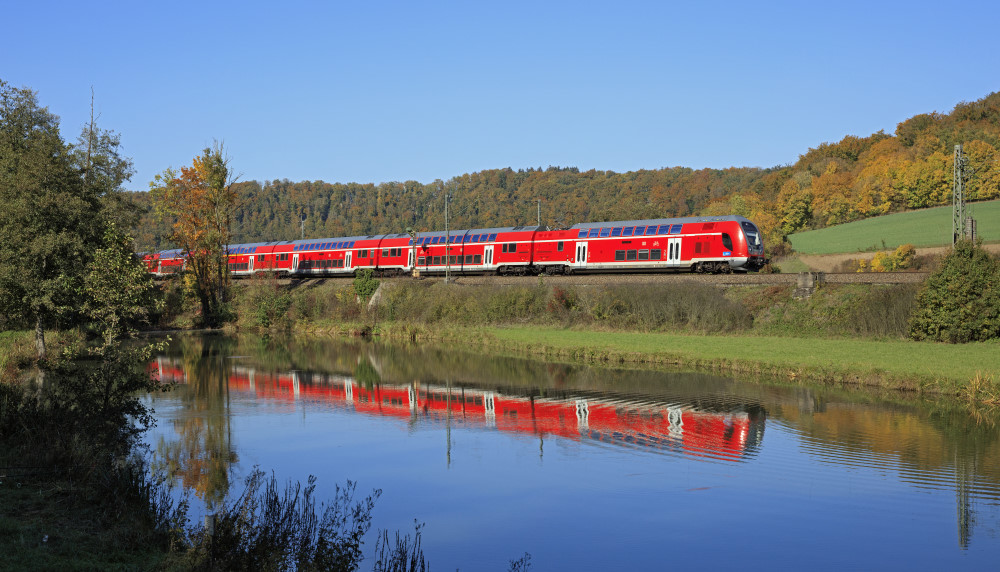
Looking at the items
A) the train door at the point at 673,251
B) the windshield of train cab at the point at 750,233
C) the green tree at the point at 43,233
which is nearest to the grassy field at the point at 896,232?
the windshield of train cab at the point at 750,233

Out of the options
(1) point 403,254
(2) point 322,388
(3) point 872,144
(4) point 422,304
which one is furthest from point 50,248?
(3) point 872,144

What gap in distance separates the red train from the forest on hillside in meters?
3.08

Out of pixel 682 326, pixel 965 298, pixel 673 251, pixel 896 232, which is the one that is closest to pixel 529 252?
pixel 673 251

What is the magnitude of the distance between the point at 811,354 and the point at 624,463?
1687 cm

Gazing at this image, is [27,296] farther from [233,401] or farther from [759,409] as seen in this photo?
[759,409]

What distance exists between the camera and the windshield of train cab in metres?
44.2

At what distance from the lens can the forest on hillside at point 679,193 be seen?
272 feet

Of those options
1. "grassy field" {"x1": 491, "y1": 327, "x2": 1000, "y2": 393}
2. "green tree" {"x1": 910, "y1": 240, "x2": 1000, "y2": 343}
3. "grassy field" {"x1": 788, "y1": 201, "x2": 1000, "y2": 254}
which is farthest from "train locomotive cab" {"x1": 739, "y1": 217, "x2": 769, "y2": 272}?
"grassy field" {"x1": 788, "y1": 201, "x2": 1000, "y2": 254}

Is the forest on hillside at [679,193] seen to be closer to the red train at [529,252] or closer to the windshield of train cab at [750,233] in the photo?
the red train at [529,252]

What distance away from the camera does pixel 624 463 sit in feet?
59.1

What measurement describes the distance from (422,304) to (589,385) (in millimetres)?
28727

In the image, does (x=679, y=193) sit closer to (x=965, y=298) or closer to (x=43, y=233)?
(x=965, y=298)

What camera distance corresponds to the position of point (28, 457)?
14.1 meters

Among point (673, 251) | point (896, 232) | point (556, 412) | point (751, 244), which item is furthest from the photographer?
point (896, 232)
